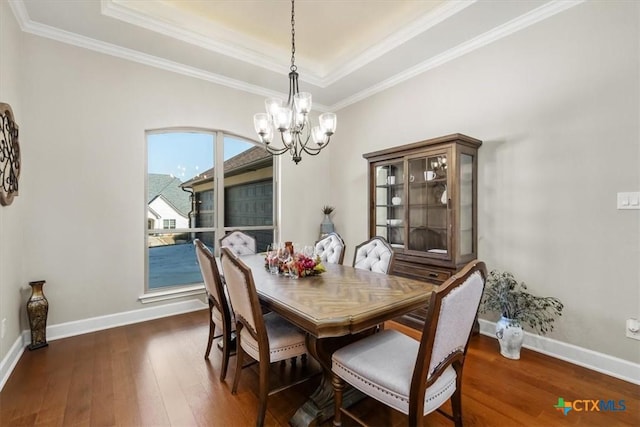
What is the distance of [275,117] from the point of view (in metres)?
2.42

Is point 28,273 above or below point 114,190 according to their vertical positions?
below

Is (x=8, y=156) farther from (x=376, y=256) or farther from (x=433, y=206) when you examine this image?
(x=433, y=206)

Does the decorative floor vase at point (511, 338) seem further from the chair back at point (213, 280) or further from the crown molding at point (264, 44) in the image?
the crown molding at point (264, 44)

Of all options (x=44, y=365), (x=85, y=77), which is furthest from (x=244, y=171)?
(x=44, y=365)

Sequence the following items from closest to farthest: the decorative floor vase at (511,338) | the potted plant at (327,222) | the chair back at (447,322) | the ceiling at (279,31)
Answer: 1. the chair back at (447,322)
2. the decorative floor vase at (511,338)
3. the ceiling at (279,31)
4. the potted plant at (327,222)

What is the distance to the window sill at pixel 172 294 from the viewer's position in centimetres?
346

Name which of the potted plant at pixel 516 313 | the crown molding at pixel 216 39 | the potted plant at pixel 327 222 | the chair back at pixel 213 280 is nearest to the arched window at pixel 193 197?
the potted plant at pixel 327 222

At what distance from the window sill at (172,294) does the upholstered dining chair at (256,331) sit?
200cm

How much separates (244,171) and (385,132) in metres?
2.13

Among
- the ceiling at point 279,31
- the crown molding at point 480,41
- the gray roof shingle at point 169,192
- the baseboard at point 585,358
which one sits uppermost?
the ceiling at point 279,31

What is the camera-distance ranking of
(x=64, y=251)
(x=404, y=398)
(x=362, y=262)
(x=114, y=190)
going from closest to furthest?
1. (x=404, y=398)
2. (x=362, y=262)
3. (x=64, y=251)
4. (x=114, y=190)

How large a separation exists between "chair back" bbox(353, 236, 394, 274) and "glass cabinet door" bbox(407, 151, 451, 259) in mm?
723

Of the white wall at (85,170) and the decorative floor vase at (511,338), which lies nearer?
the decorative floor vase at (511,338)

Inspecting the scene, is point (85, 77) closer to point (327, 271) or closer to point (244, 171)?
point (244, 171)
